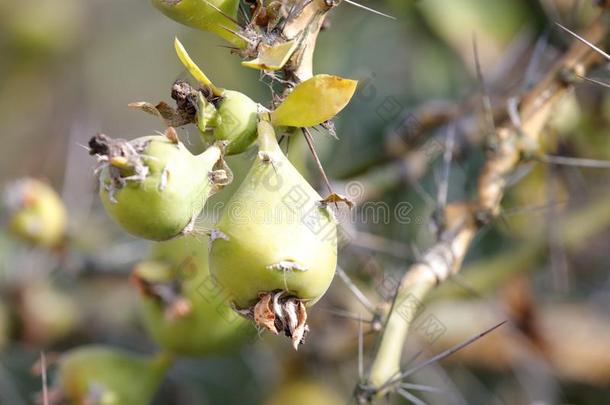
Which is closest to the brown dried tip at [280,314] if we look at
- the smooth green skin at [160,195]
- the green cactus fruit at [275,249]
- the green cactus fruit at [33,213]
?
the green cactus fruit at [275,249]

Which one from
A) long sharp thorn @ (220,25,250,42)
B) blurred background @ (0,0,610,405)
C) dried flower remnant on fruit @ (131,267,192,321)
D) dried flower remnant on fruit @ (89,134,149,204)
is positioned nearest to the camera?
dried flower remnant on fruit @ (89,134,149,204)

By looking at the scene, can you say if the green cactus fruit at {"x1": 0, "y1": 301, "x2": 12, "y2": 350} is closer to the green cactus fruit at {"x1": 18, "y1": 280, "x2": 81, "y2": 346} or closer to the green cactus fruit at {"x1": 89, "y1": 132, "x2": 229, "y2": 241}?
the green cactus fruit at {"x1": 18, "y1": 280, "x2": 81, "y2": 346}

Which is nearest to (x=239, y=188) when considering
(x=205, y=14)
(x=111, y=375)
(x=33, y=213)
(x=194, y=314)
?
(x=205, y=14)

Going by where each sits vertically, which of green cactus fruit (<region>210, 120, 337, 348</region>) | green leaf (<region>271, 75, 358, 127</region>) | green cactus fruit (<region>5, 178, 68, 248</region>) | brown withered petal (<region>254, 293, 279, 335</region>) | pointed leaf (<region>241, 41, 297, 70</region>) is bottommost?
green cactus fruit (<region>5, 178, 68, 248</region>)

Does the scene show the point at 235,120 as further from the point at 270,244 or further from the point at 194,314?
the point at 194,314

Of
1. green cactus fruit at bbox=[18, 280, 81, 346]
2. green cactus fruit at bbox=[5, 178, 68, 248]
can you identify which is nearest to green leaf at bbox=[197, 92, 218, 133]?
green cactus fruit at bbox=[5, 178, 68, 248]

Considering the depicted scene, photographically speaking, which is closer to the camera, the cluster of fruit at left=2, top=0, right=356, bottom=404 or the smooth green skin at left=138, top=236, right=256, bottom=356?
the cluster of fruit at left=2, top=0, right=356, bottom=404

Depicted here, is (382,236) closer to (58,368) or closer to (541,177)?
(541,177)
